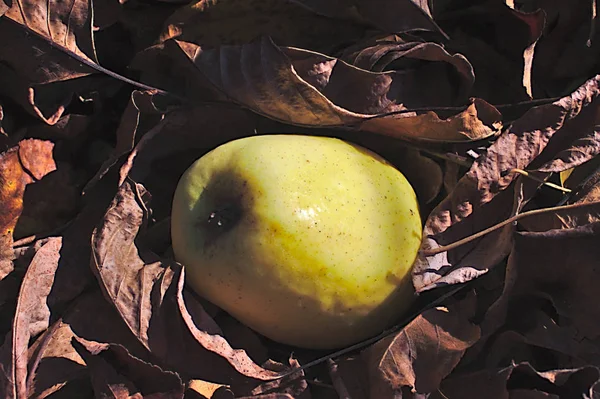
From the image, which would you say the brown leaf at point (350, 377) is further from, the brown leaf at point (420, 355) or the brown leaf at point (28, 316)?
the brown leaf at point (28, 316)

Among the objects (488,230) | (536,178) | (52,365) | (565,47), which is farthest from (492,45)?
(52,365)

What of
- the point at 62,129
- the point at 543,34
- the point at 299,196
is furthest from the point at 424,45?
the point at 62,129

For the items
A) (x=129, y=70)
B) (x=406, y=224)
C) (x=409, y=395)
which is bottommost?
(x=409, y=395)

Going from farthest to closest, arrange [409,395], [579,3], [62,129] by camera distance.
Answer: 1. [62,129]
2. [579,3]
3. [409,395]

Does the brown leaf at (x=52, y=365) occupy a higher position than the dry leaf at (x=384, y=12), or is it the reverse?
the dry leaf at (x=384, y=12)

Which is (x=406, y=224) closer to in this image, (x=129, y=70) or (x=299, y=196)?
(x=299, y=196)

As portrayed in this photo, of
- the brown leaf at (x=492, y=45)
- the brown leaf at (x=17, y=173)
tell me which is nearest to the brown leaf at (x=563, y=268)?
the brown leaf at (x=492, y=45)

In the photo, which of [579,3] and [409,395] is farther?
[579,3]
